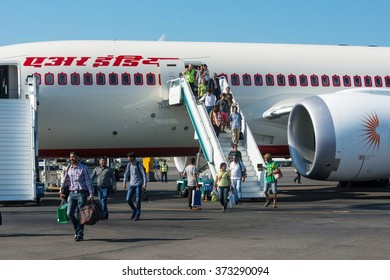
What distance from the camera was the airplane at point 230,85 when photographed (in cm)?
2255

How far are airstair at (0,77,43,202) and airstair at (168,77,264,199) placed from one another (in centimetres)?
474

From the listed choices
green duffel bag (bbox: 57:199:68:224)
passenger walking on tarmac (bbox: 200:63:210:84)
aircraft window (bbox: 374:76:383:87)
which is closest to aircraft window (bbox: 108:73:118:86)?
passenger walking on tarmac (bbox: 200:63:210:84)

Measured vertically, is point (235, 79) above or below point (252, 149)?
above

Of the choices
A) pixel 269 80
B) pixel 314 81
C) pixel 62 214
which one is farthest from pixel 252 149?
pixel 62 214

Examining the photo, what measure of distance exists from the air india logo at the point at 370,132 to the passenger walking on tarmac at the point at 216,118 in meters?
4.55

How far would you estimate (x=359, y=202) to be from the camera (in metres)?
22.5

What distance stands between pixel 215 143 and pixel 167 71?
361cm

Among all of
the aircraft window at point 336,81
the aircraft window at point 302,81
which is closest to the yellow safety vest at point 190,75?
the aircraft window at point 302,81

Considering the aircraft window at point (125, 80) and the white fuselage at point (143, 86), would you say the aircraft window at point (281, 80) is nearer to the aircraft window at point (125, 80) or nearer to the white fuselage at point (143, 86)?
the white fuselage at point (143, 86)

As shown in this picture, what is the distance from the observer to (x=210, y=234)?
1396 cm

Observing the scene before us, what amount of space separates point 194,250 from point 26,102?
13.1 m

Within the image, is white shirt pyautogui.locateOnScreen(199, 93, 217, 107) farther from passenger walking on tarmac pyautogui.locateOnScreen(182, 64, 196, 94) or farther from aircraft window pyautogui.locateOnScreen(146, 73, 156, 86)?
aircraft window pyautogui.locateOnScreen(146, 73, 156, 86)

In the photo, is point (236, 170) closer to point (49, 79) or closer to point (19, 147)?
point (19, 147)

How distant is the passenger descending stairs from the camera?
2184 centimetres
